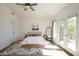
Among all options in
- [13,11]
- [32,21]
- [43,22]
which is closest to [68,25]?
[43,22]

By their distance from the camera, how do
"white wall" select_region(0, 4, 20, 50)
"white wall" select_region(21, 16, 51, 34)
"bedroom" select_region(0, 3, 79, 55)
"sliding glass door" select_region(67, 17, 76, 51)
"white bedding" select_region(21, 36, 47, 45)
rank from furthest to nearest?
"white wall" select_region(21, 16, 51, 34), "white bedding" select_region(21, 36, 47, 45), "bedroom" select_region(0, 3, 79, 55), "white wall" select_region(0, 4, 20, 50), "sliding glass door" select_region(67, 17, 76, 51)

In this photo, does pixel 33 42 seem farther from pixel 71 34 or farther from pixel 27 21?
pixel 71 34

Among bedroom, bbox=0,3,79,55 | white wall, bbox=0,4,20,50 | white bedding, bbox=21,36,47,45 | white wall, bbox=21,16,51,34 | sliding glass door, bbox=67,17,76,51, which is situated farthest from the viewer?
white wall, bbox=21,16,51,34

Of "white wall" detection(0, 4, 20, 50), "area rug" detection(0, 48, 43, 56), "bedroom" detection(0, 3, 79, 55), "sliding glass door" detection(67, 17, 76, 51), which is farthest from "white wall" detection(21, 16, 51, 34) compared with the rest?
"sliding glass door" detection(67, 17, 76, 51)

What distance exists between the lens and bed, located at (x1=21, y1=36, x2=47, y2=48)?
4.54m

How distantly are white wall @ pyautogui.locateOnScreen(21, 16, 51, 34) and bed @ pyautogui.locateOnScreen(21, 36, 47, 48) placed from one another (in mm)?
394

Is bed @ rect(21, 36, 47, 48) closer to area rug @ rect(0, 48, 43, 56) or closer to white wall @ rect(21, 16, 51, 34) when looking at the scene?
area rug @ rect(0, 48, 43, 56)

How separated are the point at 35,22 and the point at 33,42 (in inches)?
36.9

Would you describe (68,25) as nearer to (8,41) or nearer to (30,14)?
(30,14)

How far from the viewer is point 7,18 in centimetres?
448

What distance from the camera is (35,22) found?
4.95 metres

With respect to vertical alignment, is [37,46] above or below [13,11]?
below

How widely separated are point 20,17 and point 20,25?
363 millimetres

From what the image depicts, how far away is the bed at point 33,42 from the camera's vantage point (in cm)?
A: 454
